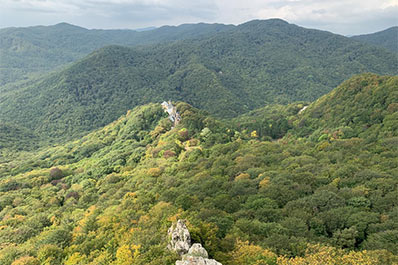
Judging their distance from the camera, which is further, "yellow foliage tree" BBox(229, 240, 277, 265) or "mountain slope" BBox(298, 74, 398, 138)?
"mountain slope" BBox(298, 74, 398, 138)

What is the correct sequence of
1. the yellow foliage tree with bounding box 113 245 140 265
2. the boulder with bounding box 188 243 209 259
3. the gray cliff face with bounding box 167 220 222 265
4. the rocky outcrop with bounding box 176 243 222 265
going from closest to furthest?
1. the rocky outcrop with bounding box 176 243 222 265
2. the gray cliff face with bounding box 167 220 222 265
3. the boulder with bounding box 188 243 209 259
4. the yellow foliage tree with bounding box 113 245 140 265

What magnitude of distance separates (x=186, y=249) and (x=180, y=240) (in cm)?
109

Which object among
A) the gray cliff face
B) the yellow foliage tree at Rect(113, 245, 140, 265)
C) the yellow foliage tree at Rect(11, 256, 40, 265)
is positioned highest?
the gray cliff face

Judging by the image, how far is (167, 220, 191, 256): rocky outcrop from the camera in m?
22.6

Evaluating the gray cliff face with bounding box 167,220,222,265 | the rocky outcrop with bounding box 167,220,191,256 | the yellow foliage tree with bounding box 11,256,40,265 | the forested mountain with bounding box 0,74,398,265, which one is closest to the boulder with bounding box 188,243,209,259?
the gray cliff face with bounding box 167,220,222,265

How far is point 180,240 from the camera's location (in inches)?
914

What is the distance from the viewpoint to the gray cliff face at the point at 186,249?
20.0 metres

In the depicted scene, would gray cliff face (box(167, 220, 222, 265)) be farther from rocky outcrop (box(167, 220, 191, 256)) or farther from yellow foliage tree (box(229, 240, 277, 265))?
yellow foliage tree (box(229, 240, 277, 265))

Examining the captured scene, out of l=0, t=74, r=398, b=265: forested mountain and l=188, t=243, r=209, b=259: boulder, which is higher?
l=188, t=243, r=209, b=259: boulder

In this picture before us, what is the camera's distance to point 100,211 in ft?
152

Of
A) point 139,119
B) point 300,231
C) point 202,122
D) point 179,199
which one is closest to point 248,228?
point 300,231

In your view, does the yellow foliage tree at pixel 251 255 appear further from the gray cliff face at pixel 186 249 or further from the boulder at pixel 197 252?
the gray cliff face at pixel 186 249

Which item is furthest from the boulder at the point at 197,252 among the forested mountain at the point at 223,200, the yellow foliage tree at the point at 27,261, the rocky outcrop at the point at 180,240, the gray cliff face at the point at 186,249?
the yellow foliage tree at the point at 27,261

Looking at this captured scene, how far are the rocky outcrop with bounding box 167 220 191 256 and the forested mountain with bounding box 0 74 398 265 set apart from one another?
827 millimetres
